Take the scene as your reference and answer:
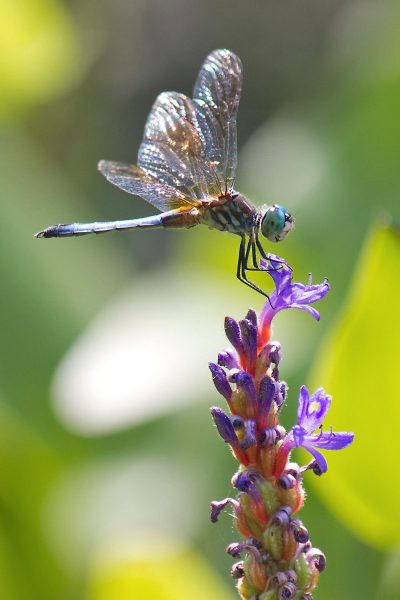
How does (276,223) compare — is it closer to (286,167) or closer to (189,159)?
(189,159)

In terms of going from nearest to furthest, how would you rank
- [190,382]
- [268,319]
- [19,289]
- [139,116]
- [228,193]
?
[268,319] → [228,193] → [190,382] → [19,289] → [139,116]

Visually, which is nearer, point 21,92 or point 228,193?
point 228,193

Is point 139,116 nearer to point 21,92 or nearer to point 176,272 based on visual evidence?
point 21,92

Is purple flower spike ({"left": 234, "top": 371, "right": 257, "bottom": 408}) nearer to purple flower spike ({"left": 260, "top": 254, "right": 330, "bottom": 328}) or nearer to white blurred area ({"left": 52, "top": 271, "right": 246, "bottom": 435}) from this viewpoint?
purple flower spike ({"left": 260, "top": 254, "right": 330, "bottom": 328})

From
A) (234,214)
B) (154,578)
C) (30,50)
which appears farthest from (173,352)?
(30,50)

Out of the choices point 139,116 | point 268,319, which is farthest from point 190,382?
point 139,116
